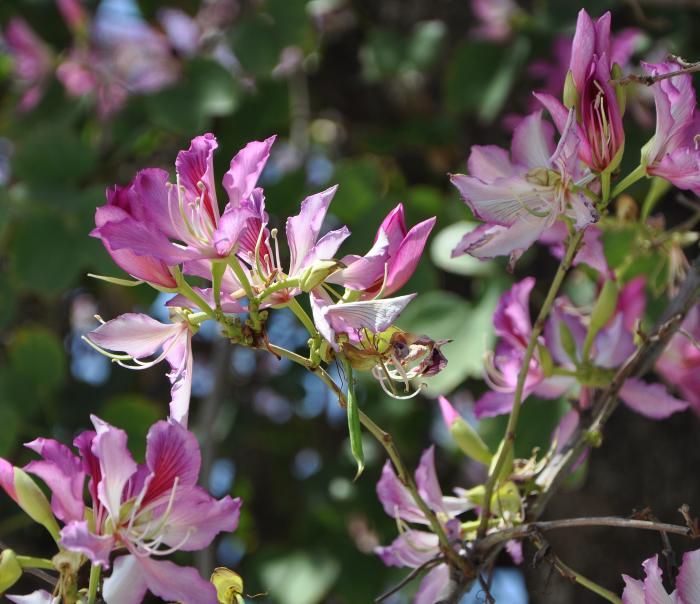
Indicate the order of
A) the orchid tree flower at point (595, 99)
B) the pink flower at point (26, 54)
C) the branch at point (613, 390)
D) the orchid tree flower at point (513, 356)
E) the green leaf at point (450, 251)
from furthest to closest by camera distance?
the pink flower at point (26, 54) → the green leaf at point (450, 251) → the orchid tree flower at point (513, 356) → the branch at point (613, 390) → the orchid tree flower at point (595, 99)

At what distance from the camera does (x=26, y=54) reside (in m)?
2.15

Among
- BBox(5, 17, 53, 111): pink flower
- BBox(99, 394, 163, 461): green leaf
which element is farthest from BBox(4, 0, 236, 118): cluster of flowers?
BBox(99, 394, 163, 461): green leaf

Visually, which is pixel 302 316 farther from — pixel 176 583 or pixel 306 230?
pixel 176 583

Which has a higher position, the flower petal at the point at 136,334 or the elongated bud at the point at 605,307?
the flower petal at the point at 136,334

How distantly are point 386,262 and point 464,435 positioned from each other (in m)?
0.19

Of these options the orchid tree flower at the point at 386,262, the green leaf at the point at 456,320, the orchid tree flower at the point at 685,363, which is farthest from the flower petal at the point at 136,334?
the green leaf at the point at 456,320

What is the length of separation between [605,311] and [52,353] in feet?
3.05

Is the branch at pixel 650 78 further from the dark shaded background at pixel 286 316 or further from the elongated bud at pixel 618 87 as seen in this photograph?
the dark shaded background at pixel 286 316

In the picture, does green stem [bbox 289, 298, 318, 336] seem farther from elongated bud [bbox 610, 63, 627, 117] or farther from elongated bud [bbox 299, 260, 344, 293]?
elongated bud [bbox 610, 63, 627, 117]

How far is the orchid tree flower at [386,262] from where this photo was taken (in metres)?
0.65

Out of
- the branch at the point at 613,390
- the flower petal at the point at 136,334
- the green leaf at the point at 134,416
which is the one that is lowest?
the green leaf at the point at 134,416

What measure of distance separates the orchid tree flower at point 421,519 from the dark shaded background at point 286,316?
342mm

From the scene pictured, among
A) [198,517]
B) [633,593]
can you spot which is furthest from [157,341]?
[633,593]

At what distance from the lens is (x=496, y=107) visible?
5.76ft
